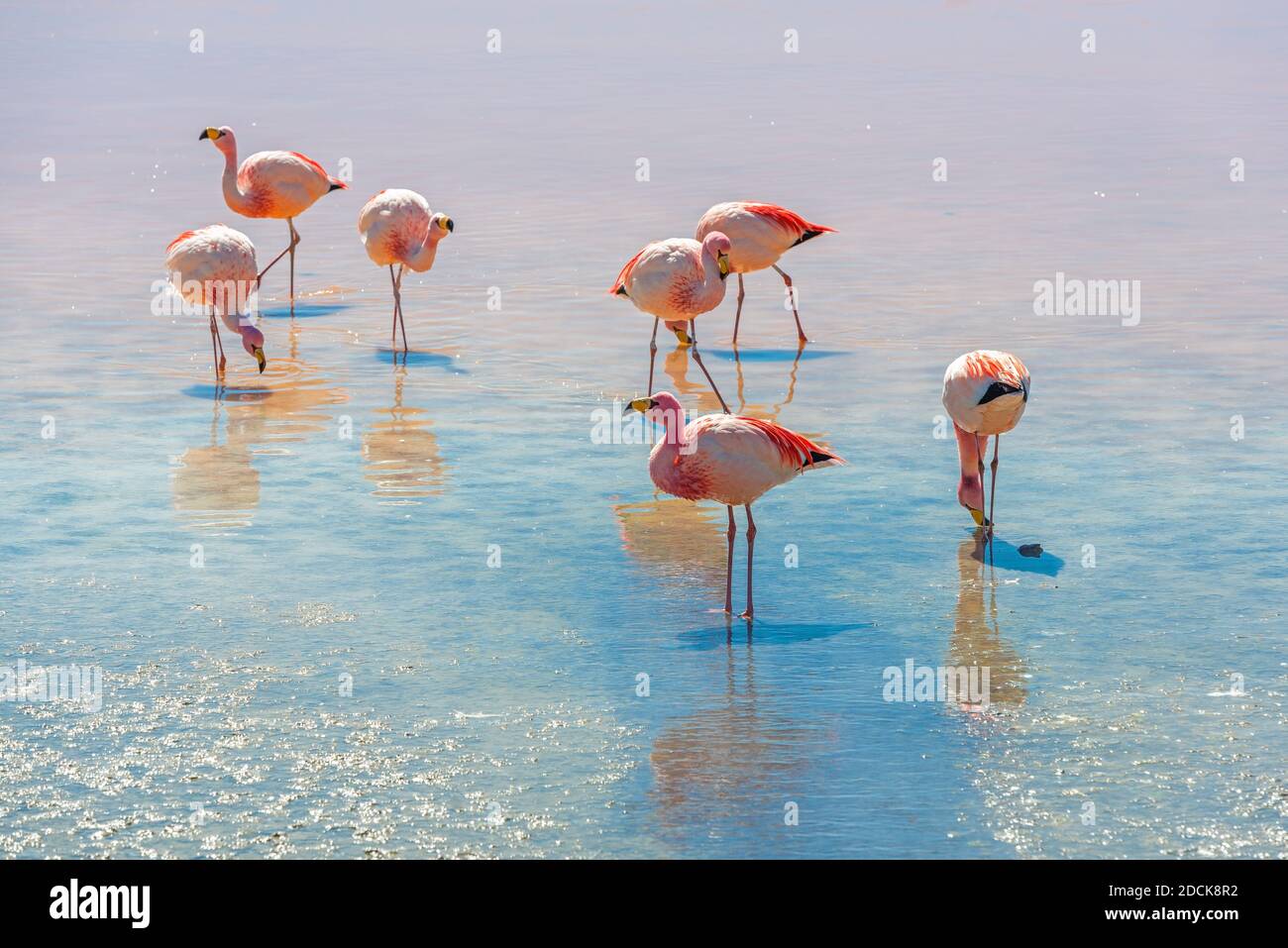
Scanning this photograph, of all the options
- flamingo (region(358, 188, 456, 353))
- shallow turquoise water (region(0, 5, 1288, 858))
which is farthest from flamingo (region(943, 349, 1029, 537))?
flamingo (region(358, 188, 456, 353))

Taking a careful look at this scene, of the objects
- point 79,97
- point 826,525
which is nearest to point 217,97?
point 79,97

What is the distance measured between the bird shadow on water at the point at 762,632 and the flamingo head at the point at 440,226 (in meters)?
7.00

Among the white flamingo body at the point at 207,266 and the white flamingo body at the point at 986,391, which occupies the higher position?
the white flamingo body at the point at 207,266

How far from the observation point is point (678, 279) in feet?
40.7

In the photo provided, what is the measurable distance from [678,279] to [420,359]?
254 cm

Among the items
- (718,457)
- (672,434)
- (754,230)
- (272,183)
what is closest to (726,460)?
(718,457)

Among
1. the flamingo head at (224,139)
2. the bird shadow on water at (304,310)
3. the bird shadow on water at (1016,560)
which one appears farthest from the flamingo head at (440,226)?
the bird shadow on water at (1016,560)

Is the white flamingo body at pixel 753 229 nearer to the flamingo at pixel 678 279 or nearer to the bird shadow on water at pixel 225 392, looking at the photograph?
the flamingo at pixel 678 279

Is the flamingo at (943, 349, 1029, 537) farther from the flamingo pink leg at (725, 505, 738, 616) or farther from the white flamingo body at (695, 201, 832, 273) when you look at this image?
the white flamingo body at (695, 201, 832, 273)

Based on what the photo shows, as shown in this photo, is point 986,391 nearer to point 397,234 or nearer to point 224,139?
point 397,234

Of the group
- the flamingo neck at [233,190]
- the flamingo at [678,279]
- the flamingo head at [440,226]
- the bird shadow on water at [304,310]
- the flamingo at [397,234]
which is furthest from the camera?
the flamingo neck at [233,190]

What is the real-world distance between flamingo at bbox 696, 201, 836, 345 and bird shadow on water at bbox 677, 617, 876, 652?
245 inches

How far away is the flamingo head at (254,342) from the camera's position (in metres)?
13.1
